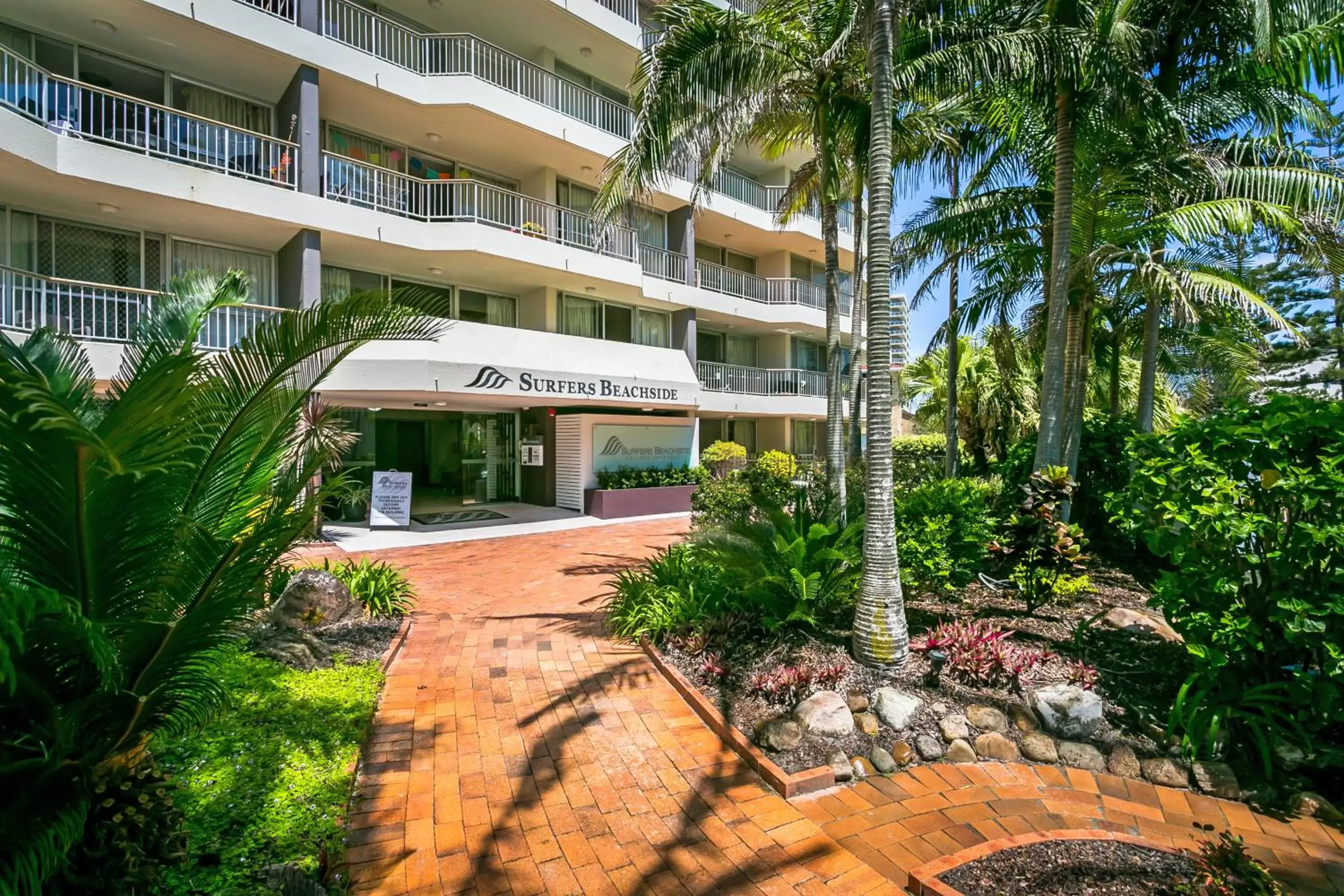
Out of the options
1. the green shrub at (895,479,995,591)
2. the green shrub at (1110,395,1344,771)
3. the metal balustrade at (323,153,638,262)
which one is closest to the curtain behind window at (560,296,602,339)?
the metal balustrade at (323,153,638,262)

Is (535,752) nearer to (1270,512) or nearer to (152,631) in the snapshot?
(152,631)

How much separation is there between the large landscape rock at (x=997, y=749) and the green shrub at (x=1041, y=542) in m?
2.37

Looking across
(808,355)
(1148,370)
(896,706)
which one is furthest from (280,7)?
(808,355)

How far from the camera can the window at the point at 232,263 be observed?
11.5m

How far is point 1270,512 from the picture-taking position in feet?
12.9

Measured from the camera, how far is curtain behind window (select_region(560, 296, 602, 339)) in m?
16.7

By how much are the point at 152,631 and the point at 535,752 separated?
247 centimetres

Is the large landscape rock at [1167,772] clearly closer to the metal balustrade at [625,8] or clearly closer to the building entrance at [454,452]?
the building entrance at [454,452]

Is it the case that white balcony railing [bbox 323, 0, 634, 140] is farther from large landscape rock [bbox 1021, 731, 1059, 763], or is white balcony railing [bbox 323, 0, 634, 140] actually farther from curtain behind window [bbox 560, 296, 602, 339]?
large landscape rock [bbox 1021, 731, 1059, 763]

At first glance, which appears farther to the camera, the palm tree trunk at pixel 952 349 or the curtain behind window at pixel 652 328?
the curtain behind window at pixel 652 328

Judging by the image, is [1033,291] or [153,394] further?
[1033,291]

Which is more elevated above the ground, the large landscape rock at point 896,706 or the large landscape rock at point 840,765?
the large landscape rock at point 896,706

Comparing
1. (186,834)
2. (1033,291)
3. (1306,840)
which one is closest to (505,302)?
(1033,291)

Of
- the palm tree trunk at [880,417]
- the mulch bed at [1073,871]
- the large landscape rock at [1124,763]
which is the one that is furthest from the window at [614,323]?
the mulch bed at [1073,871]
